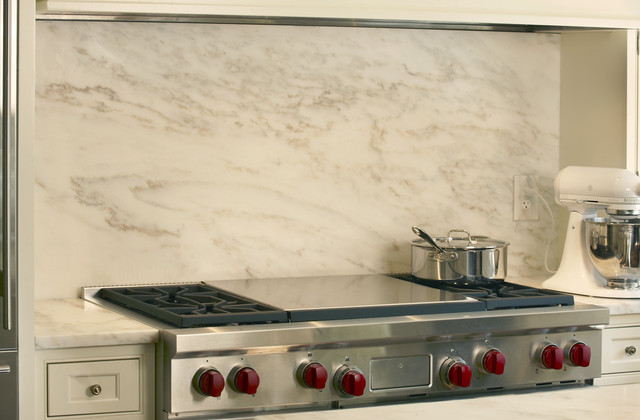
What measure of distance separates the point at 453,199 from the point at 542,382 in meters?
0.75

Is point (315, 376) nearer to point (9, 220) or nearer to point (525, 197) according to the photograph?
point (9, 220)

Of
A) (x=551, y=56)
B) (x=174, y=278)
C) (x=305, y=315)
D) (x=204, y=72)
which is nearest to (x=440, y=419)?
(x=305, y=315)

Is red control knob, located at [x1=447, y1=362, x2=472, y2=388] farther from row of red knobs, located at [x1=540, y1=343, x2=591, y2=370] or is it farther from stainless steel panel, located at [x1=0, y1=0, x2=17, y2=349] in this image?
stainless steel panel, located at [x1=0, y1=0, x2=17, y2=349]

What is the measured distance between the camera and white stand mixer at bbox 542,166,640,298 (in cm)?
245

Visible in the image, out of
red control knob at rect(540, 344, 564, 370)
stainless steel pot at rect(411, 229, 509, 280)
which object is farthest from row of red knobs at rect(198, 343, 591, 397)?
stainless steel pot at rect(411, 229, 509, 280)

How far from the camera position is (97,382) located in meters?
1.99

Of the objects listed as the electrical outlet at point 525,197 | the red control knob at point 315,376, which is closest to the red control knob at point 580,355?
the red control knob at point 315,376

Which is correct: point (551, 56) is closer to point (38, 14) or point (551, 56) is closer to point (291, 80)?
point (291, 80)

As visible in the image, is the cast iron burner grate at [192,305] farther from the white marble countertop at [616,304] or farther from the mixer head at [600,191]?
the mixer head at [600,191]

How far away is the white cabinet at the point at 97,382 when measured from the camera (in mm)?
1965

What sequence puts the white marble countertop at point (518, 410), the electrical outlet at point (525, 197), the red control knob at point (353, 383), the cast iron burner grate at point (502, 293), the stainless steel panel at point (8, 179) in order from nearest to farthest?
the white marble countertop at point (518, 410) → the stainless steel panel at point (8, 179) → the red control knob at point (353, 383) → the cast iron burner grate at point (502, 293) → the electrical outlet at point (525, 197)

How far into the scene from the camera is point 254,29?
8.53 ft

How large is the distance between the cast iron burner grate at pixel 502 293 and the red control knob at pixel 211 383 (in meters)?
0.70

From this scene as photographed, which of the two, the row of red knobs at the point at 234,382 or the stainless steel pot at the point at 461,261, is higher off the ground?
the stainless steel pot at the point at 461,261
